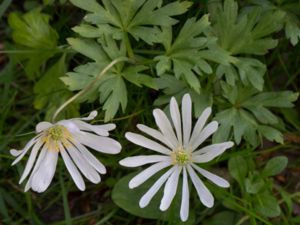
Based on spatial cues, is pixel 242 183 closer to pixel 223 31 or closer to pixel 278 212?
pixel 278 212

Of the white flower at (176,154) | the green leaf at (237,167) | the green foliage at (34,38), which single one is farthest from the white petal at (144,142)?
the green foliage at (34,38)

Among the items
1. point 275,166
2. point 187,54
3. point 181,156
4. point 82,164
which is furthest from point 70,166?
point 275,166

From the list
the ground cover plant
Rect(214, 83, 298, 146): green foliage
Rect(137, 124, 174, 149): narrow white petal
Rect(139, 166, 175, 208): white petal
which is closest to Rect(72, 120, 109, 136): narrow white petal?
the ground cover plant

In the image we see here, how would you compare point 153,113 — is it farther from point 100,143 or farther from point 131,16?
point 131,16

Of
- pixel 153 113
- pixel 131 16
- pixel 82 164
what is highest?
pixel 131 16

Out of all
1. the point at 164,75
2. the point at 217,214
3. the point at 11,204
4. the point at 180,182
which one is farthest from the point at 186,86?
the point at 11,204

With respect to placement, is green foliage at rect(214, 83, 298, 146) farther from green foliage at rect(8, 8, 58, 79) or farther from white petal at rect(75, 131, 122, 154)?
green foliage at rect(8, 8, 58, 79)

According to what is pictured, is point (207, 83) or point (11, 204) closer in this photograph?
point (207, 83)
